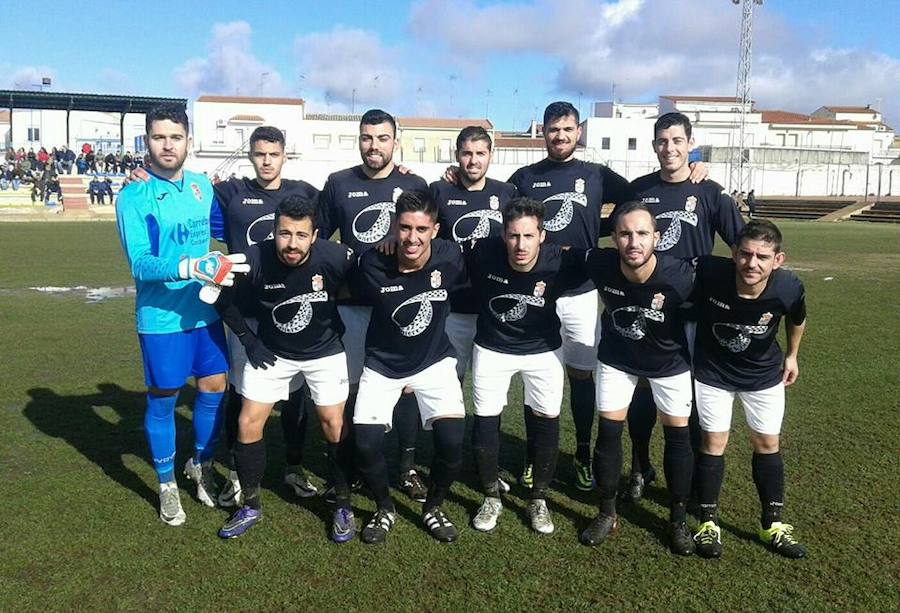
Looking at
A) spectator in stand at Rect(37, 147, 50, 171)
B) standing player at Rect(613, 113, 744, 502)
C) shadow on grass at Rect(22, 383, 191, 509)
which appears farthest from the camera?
spectator in stand at Rect(37, 147, 50, 171)

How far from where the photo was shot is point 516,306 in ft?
14.0

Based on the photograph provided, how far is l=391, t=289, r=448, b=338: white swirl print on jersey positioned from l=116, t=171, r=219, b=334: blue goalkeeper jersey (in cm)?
117

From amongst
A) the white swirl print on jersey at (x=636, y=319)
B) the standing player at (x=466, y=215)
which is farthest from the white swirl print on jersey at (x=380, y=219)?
the white swirl print on jersey at (x=636, y=319)

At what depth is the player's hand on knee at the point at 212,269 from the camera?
3.72 meters

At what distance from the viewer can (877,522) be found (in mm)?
4145

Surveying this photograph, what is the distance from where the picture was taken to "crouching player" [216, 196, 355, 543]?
407 centimetres

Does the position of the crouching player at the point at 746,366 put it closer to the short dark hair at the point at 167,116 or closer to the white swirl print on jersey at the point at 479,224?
the white swirl print on jersey at the point at 479,224

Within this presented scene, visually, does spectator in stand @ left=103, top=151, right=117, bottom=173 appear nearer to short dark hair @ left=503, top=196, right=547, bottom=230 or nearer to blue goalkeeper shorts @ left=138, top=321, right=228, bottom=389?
blue goalkeeper shorts @ left=138, top=321, right=228, bottom=389

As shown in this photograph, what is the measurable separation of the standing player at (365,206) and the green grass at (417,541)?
0.91 metres

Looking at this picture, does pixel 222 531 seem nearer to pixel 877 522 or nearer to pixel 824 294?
pixel 877 522

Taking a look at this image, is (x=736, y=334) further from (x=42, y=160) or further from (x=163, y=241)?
(x=42, y=160)

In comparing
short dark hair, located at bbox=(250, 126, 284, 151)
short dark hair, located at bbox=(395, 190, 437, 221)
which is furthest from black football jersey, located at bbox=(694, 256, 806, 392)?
short dark hair, located at bbox=(250, 126, 284, 151)

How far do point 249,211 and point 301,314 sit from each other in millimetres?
934

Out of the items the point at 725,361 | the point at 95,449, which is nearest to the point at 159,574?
the point at 95,449
